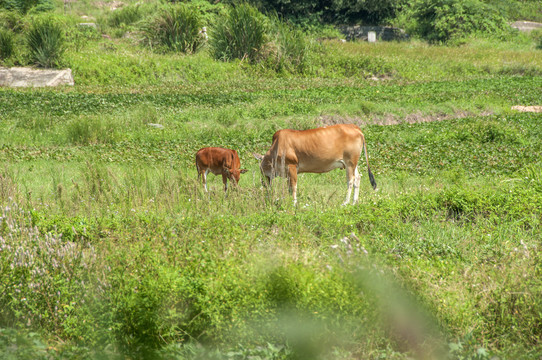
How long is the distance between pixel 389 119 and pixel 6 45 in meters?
16.1

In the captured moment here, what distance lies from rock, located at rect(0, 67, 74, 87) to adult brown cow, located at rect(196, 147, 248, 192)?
15.0m

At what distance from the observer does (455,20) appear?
41.5 metres

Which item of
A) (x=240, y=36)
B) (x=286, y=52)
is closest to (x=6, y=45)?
(x=240, y=36)

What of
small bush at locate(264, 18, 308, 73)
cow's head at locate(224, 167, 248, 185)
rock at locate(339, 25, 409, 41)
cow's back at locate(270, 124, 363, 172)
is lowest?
rock at locate(339, 25, 409, 41)

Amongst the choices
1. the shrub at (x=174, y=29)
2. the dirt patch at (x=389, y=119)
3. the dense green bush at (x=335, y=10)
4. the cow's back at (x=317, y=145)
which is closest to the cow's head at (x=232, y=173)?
the cow's back at (x=317, y=145)

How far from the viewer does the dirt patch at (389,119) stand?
1841 centimetres

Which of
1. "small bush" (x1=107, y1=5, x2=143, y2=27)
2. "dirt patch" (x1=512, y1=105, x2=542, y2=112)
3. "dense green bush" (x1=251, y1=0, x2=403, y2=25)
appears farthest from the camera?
"dense green bush" (x1=251, y1=0, x2=403, y2=25)

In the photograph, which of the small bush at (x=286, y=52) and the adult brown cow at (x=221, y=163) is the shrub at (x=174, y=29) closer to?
the small bush at (x=286, y=52)

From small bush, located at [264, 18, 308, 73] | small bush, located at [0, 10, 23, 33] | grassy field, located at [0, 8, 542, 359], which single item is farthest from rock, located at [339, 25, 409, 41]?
grassy field, located at [0, 8, 542, 359]

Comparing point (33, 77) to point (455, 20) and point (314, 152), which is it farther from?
point (455, 20)

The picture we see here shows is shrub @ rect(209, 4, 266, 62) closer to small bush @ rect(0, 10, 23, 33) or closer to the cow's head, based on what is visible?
small bush @ rect(0, 10, 23, 33)

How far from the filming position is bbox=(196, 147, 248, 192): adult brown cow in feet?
32.7

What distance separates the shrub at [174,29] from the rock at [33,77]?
687cm

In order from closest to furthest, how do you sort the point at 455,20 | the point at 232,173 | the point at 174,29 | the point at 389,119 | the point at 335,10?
1. the point at 232,173
2. the point at 389,119
3. the point at 174,29
4. the point at 455,20
5. the point at 335,10
